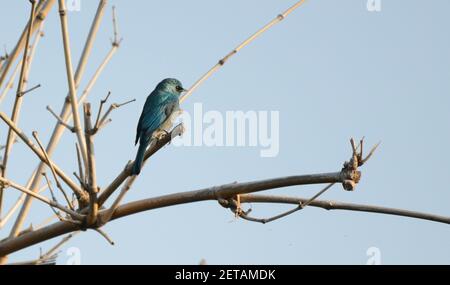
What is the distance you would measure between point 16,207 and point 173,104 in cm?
307

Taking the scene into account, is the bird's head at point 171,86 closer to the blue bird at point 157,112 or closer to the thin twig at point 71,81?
the blue bird at point 157,112

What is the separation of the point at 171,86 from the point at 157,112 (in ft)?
3.53

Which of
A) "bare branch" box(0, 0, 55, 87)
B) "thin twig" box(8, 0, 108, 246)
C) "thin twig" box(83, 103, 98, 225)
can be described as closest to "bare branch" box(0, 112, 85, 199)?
"thin twig" box(83, 103, 98, 225)

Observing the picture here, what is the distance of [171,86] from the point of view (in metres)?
7.52

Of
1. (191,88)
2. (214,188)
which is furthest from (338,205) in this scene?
(191,88)

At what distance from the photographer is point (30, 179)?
372cm

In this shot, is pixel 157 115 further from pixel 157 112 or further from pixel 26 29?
pixel 26 29

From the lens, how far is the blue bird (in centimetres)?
604

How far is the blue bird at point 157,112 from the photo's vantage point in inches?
238

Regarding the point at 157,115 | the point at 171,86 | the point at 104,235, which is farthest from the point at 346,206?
the point at 171,86

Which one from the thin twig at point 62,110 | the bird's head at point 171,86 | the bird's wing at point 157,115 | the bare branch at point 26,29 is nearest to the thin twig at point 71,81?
the thin twig at point 62,110

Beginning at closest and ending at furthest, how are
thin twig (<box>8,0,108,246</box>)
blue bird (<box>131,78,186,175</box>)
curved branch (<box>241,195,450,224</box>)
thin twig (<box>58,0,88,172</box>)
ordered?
1. curved branch (<box>241,195,450,224</box>)
2. thin twig (<box>58,0,88,172</box>)
3. thin twig (<box>8,0,108,246</box>)
4. blue bird (<box>131,78,186,175</box>)

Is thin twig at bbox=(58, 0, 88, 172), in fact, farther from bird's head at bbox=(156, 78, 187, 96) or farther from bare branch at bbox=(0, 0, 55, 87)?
bird's head at bbox=(156, 78, 187, 96)
